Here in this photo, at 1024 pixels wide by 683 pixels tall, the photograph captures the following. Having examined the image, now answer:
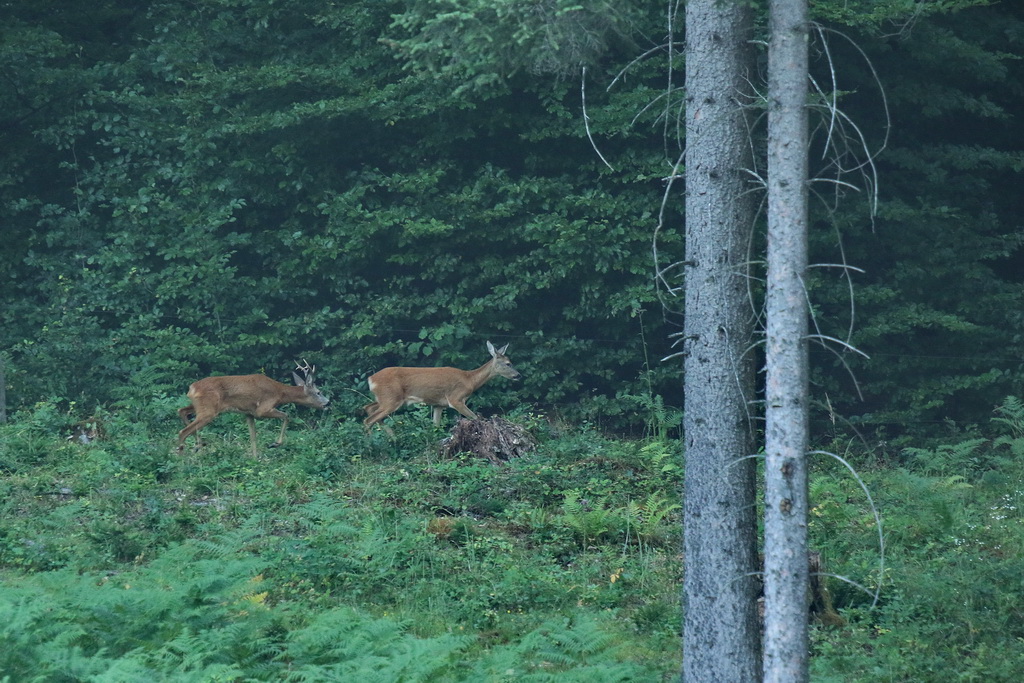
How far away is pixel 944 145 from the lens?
52.6 ft

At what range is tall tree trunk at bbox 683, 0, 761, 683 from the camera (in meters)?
6.43

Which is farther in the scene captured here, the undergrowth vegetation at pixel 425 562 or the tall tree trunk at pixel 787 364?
the undergrowth vegetation at pixel 425 562

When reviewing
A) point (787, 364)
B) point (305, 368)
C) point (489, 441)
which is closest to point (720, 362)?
point (787, 364)

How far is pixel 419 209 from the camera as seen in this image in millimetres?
16625

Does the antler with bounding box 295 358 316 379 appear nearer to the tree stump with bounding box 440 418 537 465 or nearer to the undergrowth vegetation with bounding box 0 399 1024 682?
the undergrowth vegetation with bounding box 0 399 1024 682

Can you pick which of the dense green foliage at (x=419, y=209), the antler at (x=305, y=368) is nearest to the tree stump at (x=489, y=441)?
the dense green foliage at (x=419, y=209)

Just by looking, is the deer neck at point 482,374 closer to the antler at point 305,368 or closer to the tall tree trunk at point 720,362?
the antler at point 305,368

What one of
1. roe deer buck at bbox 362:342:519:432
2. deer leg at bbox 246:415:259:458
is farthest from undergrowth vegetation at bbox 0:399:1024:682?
roe deer buck at bbox 362:342:519:432

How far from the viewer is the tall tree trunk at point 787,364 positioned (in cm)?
585

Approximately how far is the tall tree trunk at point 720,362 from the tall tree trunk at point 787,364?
462 mm

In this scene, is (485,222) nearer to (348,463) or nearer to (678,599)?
(348,463)

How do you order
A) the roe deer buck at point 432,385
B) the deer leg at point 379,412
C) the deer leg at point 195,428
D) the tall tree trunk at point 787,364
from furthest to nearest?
the roe deer buck at point 432,385 < the deer leg at point 379,412 < the deer leg at point 195,428 < the tall tree trunk at point 787,364

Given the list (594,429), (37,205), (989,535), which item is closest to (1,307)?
(37,205)

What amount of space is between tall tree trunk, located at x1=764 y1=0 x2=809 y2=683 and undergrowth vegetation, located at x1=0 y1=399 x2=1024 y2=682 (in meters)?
0.50
